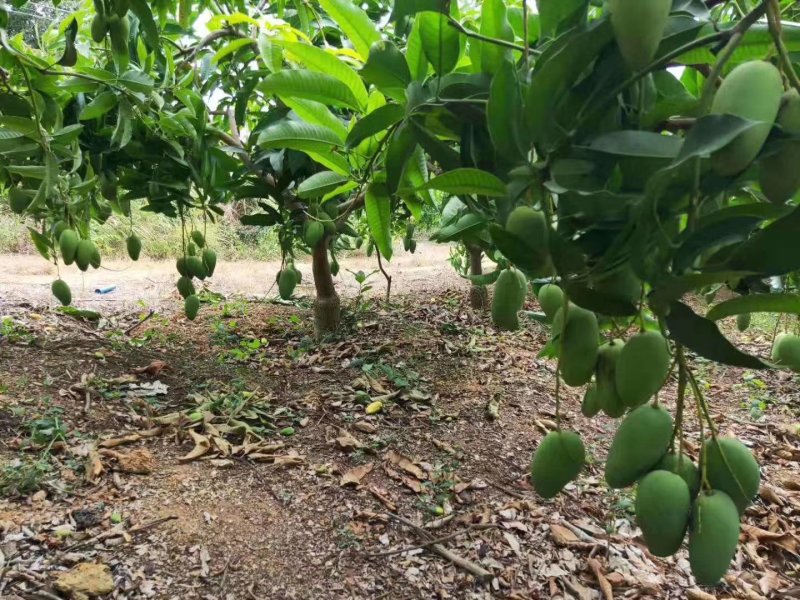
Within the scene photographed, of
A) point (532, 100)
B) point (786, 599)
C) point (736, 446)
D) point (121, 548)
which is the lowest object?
point (786, 599)

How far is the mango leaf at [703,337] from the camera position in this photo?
15.3 inches

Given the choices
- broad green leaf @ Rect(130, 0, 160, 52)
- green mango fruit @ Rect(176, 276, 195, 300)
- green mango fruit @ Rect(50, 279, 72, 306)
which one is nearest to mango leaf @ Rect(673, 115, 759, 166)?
broad green leaf @ Rect(130, 0, 160, 52)

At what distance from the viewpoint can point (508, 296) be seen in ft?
2.34

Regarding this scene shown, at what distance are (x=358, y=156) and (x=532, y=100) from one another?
1.75ft

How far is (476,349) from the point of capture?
2.77m

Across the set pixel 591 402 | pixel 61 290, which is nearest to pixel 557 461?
pixel 591 402

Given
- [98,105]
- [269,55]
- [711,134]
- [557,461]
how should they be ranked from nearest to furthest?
[711,134]
[557,461]
[269,55]
[98,105]

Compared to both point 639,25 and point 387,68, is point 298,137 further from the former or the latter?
point 639,25

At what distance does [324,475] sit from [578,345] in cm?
128

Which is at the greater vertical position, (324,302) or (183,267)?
(183,267)

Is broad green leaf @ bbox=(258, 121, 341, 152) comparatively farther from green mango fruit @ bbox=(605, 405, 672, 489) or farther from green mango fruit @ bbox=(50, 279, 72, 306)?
green mango fruit @ bbox=(50, 279, 72, 306)

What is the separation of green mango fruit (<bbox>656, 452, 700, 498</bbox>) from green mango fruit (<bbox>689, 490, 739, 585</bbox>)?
28mm

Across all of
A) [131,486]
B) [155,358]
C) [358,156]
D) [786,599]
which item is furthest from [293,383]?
[786,599]

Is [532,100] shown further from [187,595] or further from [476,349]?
[476,349]
